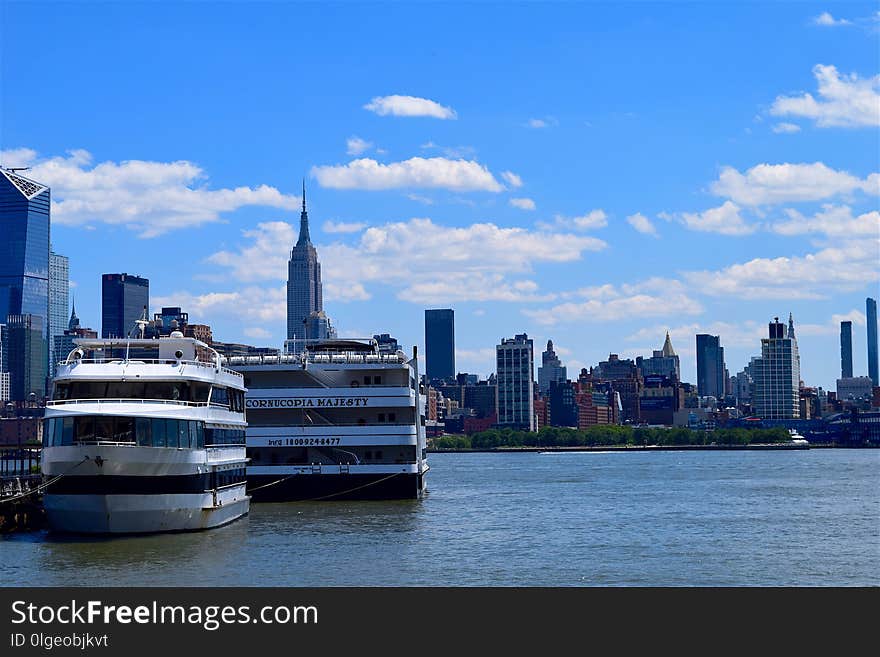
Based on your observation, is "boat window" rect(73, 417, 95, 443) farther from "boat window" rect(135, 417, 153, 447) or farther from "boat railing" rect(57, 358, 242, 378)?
"boat railing" rect(57, 358, 242, 378)

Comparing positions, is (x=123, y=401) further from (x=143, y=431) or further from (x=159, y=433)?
(x=159, y=433)

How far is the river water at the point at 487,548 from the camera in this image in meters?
41.2

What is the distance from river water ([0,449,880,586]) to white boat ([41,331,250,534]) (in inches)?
40.0

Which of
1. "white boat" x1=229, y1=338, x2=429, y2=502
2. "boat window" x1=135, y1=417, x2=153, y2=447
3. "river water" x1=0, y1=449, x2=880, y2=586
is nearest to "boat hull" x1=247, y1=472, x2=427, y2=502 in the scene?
"white boat" x1=229, y1=338, x2=429, y2=502

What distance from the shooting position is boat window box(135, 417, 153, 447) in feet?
157

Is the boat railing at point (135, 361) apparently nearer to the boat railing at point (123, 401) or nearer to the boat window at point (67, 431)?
the boat railing at point (123, 401)

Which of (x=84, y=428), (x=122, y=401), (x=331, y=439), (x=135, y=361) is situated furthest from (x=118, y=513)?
(x=331, y=439)

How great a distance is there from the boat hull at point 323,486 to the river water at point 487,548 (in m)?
0.73

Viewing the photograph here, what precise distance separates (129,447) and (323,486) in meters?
24.2

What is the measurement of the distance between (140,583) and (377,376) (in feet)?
Answer: 119

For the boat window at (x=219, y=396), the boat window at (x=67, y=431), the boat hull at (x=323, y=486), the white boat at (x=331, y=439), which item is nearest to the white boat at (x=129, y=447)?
the boat window at (x=67, y=431)

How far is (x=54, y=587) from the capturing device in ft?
125
